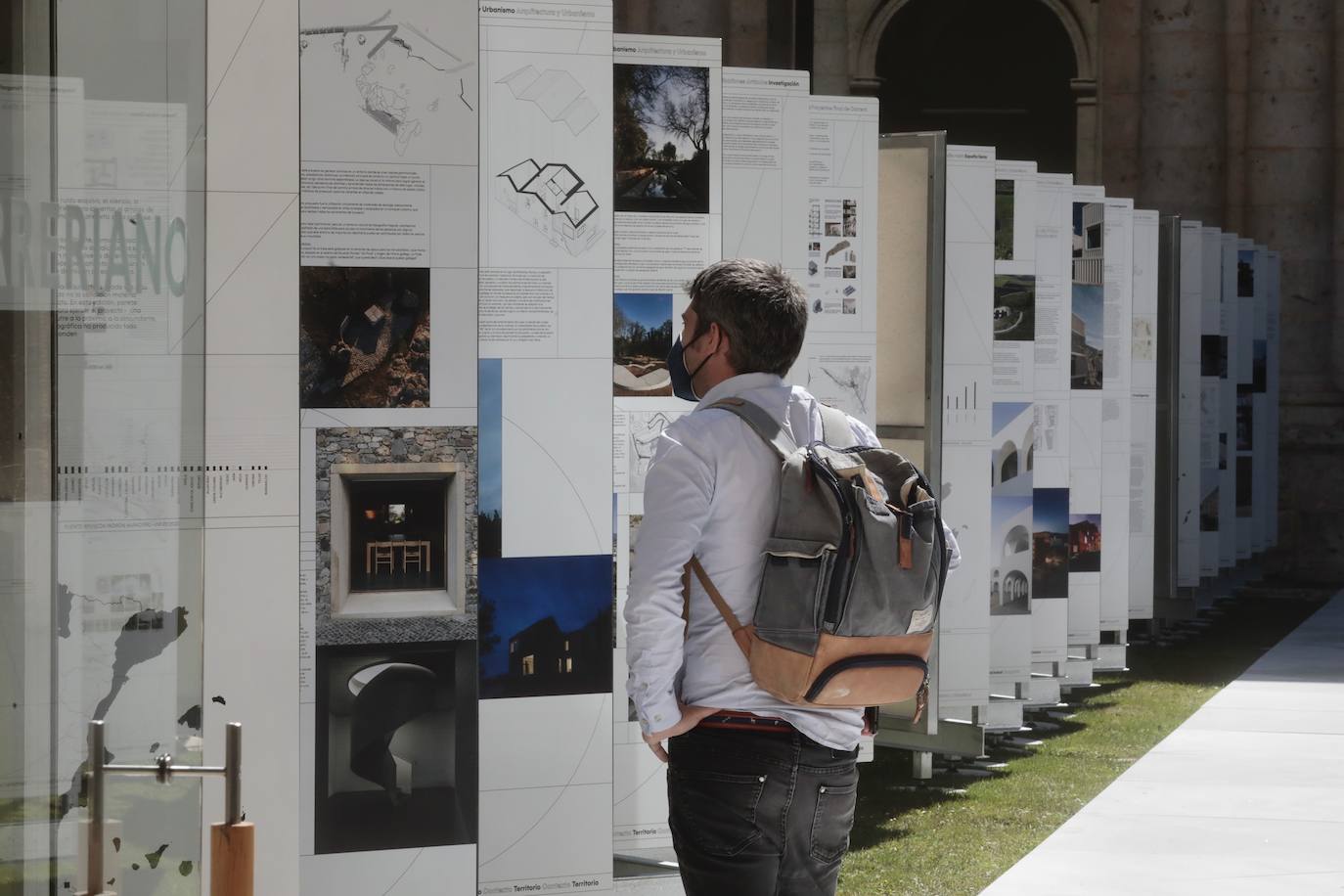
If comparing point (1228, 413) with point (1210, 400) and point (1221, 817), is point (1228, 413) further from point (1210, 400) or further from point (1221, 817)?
point (1221, 817)

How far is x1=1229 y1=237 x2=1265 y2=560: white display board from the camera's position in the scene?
583 inches

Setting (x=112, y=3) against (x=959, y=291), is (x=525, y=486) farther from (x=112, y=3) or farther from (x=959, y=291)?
(x=959, y=291)

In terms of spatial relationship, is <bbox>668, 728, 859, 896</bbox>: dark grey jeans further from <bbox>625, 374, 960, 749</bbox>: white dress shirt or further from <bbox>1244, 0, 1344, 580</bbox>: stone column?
<bbox>1244, 0, 1344, 580</bbox>: stone column

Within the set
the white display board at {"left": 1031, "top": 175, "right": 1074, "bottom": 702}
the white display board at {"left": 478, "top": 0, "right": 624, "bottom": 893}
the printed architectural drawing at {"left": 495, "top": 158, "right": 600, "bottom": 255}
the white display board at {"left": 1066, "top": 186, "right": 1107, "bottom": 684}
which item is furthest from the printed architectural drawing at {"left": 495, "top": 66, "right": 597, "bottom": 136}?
the white display board at {"left": 1066, "top": 186, "right": 1107, "bottom": 684}

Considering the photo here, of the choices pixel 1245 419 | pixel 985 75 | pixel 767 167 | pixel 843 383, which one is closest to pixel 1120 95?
pixel 985 75

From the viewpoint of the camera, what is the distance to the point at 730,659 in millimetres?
2980

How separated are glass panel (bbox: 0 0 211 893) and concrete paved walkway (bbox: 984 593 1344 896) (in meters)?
3.51

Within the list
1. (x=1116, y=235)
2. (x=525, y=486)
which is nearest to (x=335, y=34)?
(x=525, y=486)

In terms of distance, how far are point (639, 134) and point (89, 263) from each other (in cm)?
328

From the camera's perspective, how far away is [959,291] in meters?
7.66

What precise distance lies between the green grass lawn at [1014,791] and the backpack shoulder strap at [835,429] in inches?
116

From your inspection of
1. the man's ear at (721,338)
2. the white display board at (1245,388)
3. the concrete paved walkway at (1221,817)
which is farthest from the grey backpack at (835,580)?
the white display board at (1245,388)

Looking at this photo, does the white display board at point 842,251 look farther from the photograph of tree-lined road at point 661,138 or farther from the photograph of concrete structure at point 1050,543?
the photograph of concrete structure at point 1050,543

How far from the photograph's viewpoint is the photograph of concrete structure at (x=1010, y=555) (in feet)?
27.8
